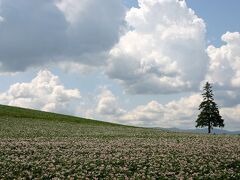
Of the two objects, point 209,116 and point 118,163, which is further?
point 209,116

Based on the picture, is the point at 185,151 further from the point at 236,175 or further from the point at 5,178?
the point at 5,178

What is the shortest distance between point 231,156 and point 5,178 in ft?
55.2

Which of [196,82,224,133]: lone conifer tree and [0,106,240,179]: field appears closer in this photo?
[0,106,240,179]: field

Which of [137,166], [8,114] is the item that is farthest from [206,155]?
[8,114]

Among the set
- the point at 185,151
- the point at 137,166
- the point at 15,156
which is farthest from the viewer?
the point at 185,151

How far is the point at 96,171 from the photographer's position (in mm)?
24359

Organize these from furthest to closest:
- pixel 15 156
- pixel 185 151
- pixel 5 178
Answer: pixel 185 151 < pixel 15 156 < pixel 5 178

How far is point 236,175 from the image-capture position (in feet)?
76.9

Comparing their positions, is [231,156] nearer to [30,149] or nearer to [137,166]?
[137,166]

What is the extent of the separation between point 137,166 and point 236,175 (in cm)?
619

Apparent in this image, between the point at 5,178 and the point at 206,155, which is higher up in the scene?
the point at 206,155

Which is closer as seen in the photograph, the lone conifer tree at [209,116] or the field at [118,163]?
the field at [118,163]

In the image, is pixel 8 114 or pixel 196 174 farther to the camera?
pixel 8 114

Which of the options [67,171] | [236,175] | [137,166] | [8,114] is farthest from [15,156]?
[8,114]
